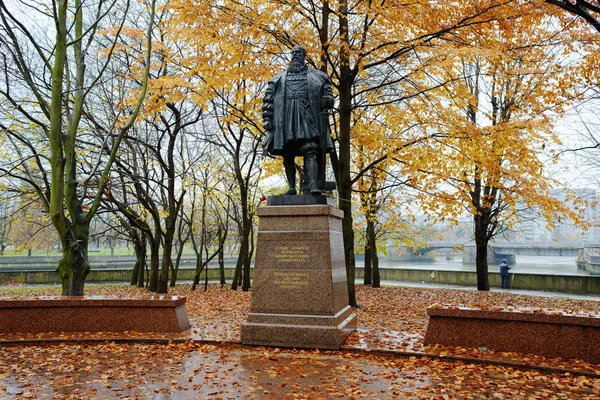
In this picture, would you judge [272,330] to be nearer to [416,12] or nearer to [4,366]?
[4,366]

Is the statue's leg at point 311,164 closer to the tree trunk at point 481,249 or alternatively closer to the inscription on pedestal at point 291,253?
the inscription on pedestal at point 291,253

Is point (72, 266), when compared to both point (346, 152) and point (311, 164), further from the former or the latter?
point (346, 152)

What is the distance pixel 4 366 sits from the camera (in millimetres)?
6398

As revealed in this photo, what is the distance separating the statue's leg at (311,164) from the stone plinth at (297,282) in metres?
0.58

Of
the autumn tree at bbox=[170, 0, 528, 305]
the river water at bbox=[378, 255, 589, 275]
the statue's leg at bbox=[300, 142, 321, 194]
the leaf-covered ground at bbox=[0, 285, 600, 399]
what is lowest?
the river water at bbox=[378, 255, 589, 275]

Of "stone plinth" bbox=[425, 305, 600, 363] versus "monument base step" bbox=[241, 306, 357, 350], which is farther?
"monument base step" bbox=[241, 306, 357, 350]

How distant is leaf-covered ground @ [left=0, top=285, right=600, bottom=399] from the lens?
530cm

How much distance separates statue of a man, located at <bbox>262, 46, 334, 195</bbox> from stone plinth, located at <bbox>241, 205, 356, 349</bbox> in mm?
668

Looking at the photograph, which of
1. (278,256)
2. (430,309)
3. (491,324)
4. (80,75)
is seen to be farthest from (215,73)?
(491,324)

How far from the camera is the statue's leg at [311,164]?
802 cm

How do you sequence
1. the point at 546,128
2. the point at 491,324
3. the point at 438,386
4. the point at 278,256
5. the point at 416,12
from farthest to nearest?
1. the point at 546,128
2. the point at 416,12
3. the point at 278,256
4. the point at 491,324
5. the point at 438,386

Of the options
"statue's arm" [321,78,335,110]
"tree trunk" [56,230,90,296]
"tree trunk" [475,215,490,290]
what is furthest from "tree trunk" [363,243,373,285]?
"statue's arm" [321,78,335,110]

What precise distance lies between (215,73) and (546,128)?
8.80m

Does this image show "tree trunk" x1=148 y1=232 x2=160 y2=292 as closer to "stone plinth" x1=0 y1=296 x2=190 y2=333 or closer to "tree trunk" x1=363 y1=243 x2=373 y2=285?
"tree trunk" x1=363 y1=243 x2=373 y2=285
